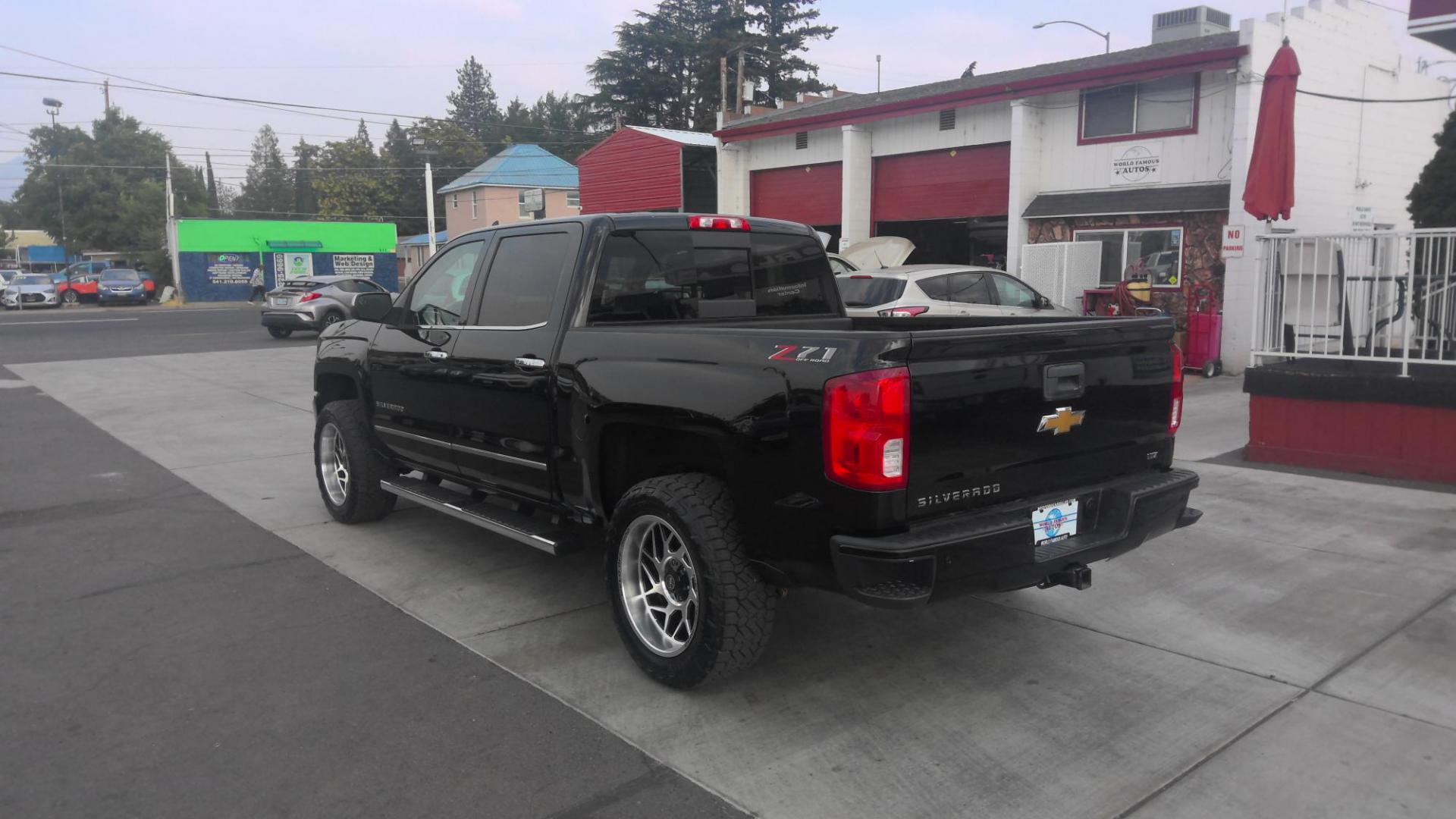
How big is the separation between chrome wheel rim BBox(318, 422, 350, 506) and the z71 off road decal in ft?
13.5

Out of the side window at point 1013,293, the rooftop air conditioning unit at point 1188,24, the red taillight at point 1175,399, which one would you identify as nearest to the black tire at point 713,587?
the red taillight at point 1175,399

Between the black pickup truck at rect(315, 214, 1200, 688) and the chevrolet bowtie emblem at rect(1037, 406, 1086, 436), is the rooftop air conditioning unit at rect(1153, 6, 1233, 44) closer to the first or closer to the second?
the black pickup truck at rect(315, 214, 1200, 688)

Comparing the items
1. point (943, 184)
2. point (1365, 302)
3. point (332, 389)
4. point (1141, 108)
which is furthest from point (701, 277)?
point (943, 184)

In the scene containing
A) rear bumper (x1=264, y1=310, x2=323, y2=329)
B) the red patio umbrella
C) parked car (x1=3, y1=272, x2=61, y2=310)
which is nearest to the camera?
the red patio umbrella

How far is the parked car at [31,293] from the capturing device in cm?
4153

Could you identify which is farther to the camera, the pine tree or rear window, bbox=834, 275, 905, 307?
the pine tree

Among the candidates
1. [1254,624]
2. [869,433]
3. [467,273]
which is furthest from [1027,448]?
[467,273]

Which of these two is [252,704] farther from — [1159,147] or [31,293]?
[31,293]

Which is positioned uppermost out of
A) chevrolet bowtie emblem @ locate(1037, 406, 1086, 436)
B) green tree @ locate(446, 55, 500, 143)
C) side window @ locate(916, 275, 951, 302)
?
green tree @ locate(446, 55, 500, 143)

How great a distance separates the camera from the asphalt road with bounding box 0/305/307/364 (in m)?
20.7

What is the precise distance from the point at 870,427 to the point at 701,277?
186 centimetres

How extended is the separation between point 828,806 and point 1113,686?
1569 mm

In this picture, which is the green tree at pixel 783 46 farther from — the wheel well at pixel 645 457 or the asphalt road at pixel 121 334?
the wheel well at pixel 645 457

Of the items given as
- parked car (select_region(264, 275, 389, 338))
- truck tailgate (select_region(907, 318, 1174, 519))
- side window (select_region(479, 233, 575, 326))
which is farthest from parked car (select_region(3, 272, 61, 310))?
truck tailgate (select_region(907, 318, 1174, 519))
